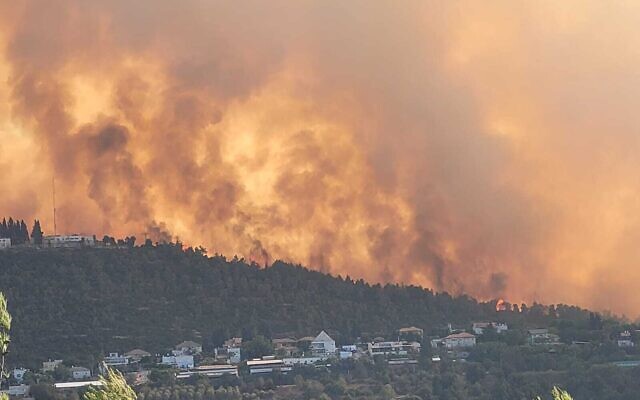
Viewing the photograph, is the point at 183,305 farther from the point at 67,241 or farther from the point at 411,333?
the point at 411,333

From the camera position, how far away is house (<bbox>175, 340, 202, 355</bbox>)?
242 ft

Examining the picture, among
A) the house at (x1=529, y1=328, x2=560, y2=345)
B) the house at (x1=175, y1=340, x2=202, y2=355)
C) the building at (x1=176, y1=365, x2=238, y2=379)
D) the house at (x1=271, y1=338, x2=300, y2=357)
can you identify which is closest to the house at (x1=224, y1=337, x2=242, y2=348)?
the house at (x1=175, y1=340, x2=202, y2=355)

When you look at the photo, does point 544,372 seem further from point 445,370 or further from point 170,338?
point 170,338

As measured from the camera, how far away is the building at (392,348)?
75.6 m

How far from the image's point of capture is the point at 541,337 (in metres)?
78.6

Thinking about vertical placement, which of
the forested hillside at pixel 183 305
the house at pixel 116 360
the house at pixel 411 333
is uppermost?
the forested hillside at pixel 183 305

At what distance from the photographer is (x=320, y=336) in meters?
Result: 77.3

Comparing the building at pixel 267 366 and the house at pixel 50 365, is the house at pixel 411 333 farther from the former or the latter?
the house at pixel 50 365

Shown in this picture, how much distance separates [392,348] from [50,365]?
15.4m

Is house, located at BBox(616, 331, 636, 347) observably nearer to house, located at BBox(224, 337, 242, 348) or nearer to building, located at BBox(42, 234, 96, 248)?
house, located at BBox(224, 337, 242, 348)

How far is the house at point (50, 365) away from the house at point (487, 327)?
20068 mm

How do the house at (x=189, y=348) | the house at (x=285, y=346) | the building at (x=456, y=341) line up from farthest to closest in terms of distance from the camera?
the building at (x=456, y=341), the house at (x=285, y=346), the house at (x=189, y=348)

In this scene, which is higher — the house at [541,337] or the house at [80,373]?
the house at [541,337]

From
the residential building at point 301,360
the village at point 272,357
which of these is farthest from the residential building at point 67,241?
the residential building at point 301,360
